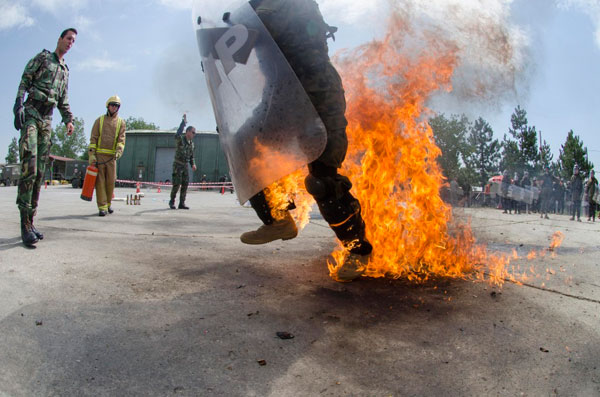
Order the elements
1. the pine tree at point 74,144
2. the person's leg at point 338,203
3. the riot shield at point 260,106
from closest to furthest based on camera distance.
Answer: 1. the riot shield at point 260,106
2. the person's leg at point 338,203
3. the pine tree at point 74,144

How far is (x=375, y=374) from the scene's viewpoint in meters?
1.20

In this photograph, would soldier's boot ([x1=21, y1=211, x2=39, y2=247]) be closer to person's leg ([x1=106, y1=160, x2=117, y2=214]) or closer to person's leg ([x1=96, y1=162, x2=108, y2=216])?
person's leg ([x1=96, y1=162, x2=108, y2=216])

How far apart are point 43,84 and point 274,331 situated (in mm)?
3218

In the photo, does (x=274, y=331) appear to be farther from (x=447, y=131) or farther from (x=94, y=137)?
(x=94, y=137)

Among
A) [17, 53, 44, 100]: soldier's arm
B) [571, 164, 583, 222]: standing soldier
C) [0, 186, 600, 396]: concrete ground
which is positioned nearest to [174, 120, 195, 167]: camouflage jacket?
[17, 53, 44, 100]: soldier's arm

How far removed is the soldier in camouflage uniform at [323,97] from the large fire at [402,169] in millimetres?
345

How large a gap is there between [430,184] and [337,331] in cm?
138

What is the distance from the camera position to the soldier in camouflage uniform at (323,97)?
1.82m

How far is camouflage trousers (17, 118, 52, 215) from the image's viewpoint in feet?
10.3

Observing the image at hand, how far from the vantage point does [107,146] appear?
596cm

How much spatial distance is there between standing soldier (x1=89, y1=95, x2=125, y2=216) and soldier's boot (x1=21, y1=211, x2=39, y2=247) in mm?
2940

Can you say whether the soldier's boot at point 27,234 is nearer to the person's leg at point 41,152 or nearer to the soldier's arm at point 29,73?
the person's leg at point 41,152

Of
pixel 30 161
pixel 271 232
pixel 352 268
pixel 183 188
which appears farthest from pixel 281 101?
pixel 183 188

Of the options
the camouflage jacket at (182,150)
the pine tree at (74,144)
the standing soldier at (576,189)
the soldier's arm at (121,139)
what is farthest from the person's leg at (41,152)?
the pine tree at (74,144)
